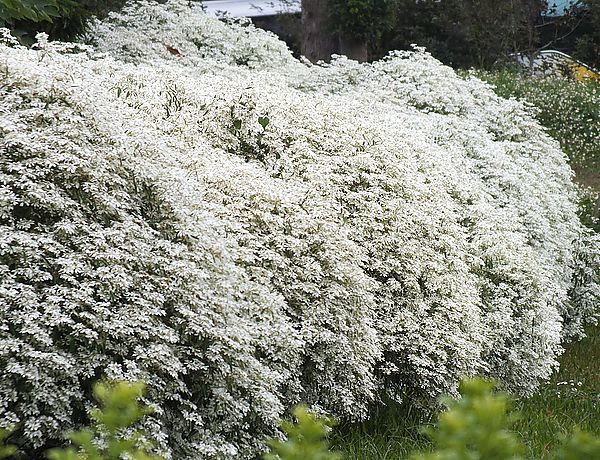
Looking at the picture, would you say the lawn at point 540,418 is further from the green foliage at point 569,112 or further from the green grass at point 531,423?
the green foliage at point 569,112

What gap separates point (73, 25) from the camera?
835 cm

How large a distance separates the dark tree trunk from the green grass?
7.66 meters

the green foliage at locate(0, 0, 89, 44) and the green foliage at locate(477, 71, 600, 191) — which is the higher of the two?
the green foliage at locate(0, 0, 89, 44)

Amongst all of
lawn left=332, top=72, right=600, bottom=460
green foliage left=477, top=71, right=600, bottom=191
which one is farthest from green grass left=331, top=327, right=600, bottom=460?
green foliage left=477, top=71, right=600, bottom=191

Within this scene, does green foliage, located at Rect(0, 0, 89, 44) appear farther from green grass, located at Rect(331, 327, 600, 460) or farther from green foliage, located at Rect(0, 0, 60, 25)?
green grass, located at Rect(331, 327, 600, 460)

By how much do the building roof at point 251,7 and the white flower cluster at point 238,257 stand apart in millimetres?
21236

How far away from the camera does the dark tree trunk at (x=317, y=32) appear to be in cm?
1263

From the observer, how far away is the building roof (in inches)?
1083

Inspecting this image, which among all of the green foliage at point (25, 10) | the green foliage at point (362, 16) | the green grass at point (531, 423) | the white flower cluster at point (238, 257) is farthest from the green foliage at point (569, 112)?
the green foliage at point (25, 10)

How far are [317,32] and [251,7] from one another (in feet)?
53.7

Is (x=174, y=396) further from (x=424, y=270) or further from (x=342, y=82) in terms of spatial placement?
(x=342, y=82)

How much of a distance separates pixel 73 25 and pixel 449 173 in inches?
167

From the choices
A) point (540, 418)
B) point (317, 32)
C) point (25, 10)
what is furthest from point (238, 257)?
point (317, 32)

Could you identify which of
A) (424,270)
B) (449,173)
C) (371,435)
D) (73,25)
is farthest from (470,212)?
(73,25)
